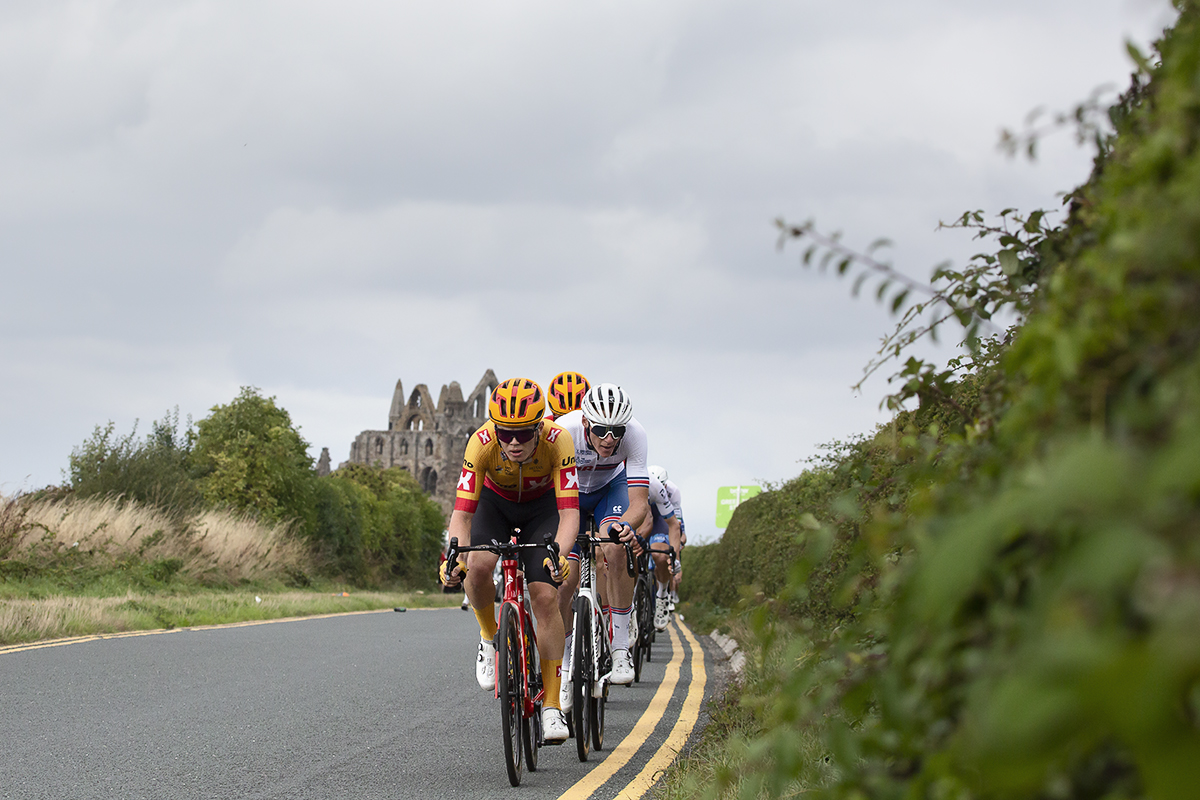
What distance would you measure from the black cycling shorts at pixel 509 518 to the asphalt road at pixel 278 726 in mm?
1444

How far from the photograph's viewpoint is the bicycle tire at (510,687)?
20.4 ft

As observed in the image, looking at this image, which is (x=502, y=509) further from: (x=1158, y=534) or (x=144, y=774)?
(x=1158, y=534)

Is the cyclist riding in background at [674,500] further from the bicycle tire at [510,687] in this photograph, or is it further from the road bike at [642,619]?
the bicycle tire at [510,687]

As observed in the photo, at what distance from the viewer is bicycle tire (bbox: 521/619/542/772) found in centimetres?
682

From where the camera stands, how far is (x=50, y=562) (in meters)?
19.1

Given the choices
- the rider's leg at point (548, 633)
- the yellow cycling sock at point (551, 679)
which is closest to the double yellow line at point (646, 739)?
the yellow cycling sock at point (551, 679)

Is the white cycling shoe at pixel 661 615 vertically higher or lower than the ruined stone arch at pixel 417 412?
lower

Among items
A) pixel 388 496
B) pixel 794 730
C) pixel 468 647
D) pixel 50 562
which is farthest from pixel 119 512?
pixel 388 496

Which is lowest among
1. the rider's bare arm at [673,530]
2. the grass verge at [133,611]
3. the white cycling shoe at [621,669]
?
the white cycling shoe at [621,669]

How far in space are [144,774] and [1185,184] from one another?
20.5 feet

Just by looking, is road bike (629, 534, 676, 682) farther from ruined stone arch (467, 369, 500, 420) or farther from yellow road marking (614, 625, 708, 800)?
ruined stone arch (467, 369, 500, 420)

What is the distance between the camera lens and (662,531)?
12.9 m

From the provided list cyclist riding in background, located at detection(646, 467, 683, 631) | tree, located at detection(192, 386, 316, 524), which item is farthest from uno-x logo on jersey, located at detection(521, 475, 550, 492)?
tree, located at detection(192, 386, 316, 524)

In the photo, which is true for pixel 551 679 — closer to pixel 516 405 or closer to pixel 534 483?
pixel 534 483
